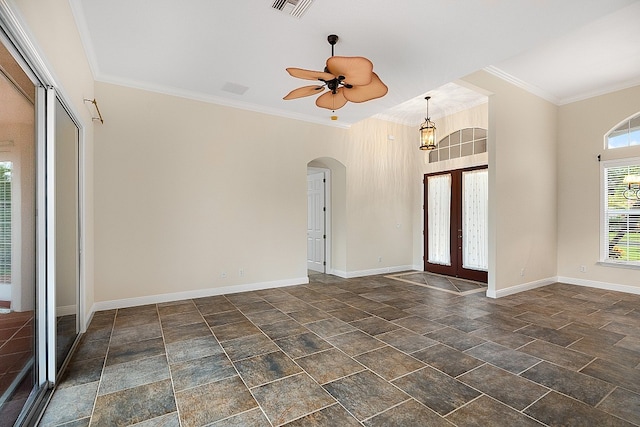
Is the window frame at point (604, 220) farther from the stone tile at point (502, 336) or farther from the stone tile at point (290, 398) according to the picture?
the stone tile at point (290, 398)

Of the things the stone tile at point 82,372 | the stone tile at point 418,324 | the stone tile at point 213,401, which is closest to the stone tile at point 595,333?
the stone tile at point 418,324

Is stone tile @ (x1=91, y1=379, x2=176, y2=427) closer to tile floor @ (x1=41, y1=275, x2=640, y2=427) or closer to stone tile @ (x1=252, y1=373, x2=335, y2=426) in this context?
tile floor @ (x1=41, y1=275, x2=640, y2=427)

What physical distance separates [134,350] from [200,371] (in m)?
0.88

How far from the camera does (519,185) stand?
5.31 m

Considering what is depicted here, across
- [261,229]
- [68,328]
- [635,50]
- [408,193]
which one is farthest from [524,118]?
[68,328]

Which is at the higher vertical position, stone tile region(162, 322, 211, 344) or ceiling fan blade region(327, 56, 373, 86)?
ceiling fan blade region(327, 56, 373, 86)

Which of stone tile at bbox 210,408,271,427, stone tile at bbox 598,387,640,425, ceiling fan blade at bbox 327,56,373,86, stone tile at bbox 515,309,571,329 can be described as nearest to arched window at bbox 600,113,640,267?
stone tile at bbox 515,309,571,329

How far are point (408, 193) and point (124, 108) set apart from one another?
5.84 m

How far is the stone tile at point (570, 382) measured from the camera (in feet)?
7.43

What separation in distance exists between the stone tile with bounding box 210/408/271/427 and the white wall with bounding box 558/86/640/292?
6517 mm

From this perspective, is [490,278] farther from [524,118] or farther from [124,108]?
[124,108]

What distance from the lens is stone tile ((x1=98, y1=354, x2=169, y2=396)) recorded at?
2389 mm

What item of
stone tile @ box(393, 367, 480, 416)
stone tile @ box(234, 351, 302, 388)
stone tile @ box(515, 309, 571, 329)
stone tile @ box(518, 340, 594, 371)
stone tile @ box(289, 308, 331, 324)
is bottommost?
stone tile @ box(515, 309, 571, 329)

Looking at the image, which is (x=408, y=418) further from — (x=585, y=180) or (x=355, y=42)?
(x=585, y=180)
